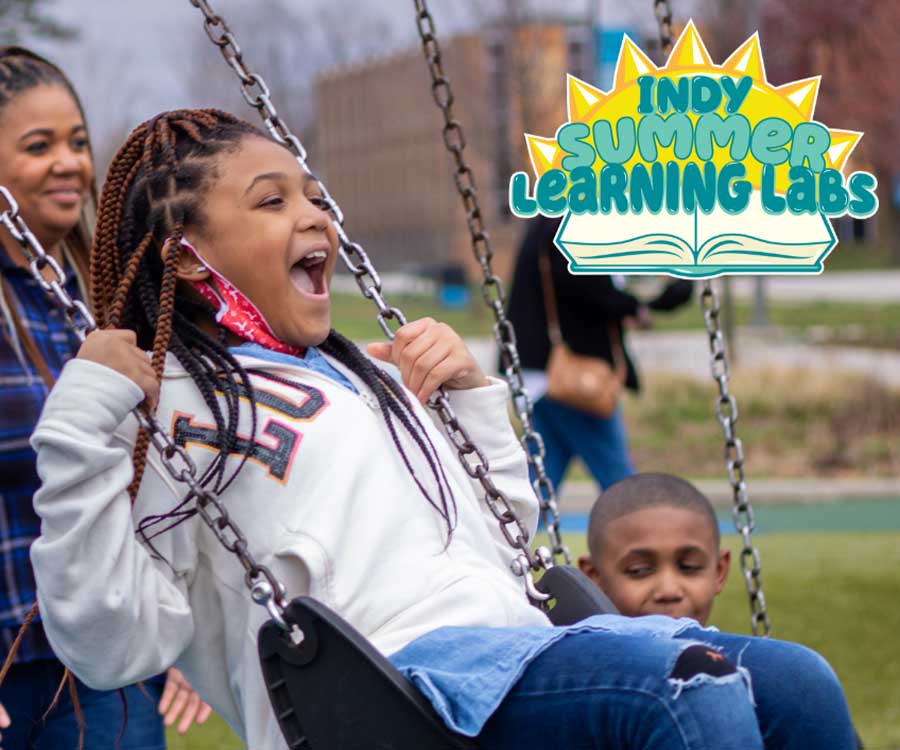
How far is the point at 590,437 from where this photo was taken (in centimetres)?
567

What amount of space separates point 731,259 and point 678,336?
16.5 m

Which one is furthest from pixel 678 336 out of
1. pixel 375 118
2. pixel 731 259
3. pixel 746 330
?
pixel 375 118

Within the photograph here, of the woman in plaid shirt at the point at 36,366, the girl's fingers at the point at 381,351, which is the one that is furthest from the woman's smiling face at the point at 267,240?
the woman in plaid shirt at the point at 36,366

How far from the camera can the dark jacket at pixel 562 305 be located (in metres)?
5.55

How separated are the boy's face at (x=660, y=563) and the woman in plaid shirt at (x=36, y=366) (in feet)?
3.14

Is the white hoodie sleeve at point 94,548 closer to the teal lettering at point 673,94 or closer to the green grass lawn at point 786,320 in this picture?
the teal lettering at point 673,94

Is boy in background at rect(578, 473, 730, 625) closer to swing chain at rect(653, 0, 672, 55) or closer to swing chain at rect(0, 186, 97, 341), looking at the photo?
swing chain at rect(653, 0, 672, 55)

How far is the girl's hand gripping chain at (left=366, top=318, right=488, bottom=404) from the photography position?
97.3 inches

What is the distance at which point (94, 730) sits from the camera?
2.79 metres

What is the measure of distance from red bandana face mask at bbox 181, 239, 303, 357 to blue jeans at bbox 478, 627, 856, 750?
2.24 ft

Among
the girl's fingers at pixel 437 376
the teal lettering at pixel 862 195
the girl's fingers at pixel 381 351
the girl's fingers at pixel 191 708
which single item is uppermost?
the teal lettering at pixel 862 195

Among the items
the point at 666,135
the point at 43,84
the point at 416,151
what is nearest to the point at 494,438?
the point at 666,135

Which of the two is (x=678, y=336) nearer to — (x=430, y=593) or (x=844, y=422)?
(x=844, y=422)

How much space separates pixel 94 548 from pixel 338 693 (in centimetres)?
38
